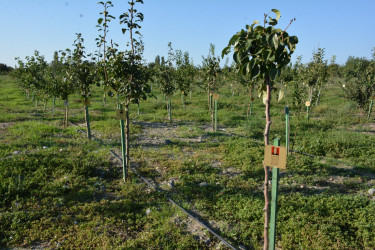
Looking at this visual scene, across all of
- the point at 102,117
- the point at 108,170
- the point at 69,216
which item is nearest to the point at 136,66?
the point at 108,170

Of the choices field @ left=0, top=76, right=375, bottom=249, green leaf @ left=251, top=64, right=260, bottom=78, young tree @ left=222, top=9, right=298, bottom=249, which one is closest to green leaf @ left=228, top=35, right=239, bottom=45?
young tree @ left=222, top=9, right=298, bottom=249

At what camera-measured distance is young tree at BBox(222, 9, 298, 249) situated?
8.62 ft

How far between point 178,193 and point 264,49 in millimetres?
3570

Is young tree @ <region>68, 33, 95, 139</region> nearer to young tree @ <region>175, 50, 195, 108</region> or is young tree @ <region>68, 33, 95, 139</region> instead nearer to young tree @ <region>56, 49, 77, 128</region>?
young tree @ <region>56, 49, 77, 128</region>

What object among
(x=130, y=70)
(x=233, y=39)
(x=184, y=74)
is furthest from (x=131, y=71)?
(x=184, y=74)

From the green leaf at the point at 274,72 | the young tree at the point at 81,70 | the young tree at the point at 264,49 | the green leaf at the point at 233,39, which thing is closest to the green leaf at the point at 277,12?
the young tree at the point at 264,49

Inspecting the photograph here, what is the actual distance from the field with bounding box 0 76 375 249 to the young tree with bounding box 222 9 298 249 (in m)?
2.32

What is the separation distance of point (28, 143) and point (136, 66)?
5301mm

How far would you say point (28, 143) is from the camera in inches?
323

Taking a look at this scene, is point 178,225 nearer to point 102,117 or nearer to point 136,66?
point 136,66

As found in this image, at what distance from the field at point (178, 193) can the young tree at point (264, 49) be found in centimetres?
232

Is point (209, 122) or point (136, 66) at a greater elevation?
point (136, 66)

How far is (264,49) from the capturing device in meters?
2.71

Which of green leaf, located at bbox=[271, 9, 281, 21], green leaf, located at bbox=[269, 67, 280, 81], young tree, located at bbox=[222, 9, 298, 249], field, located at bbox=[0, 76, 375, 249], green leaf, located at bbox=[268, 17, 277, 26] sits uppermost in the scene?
green leaf, located at bbox=[271, 9, 281, 21]
